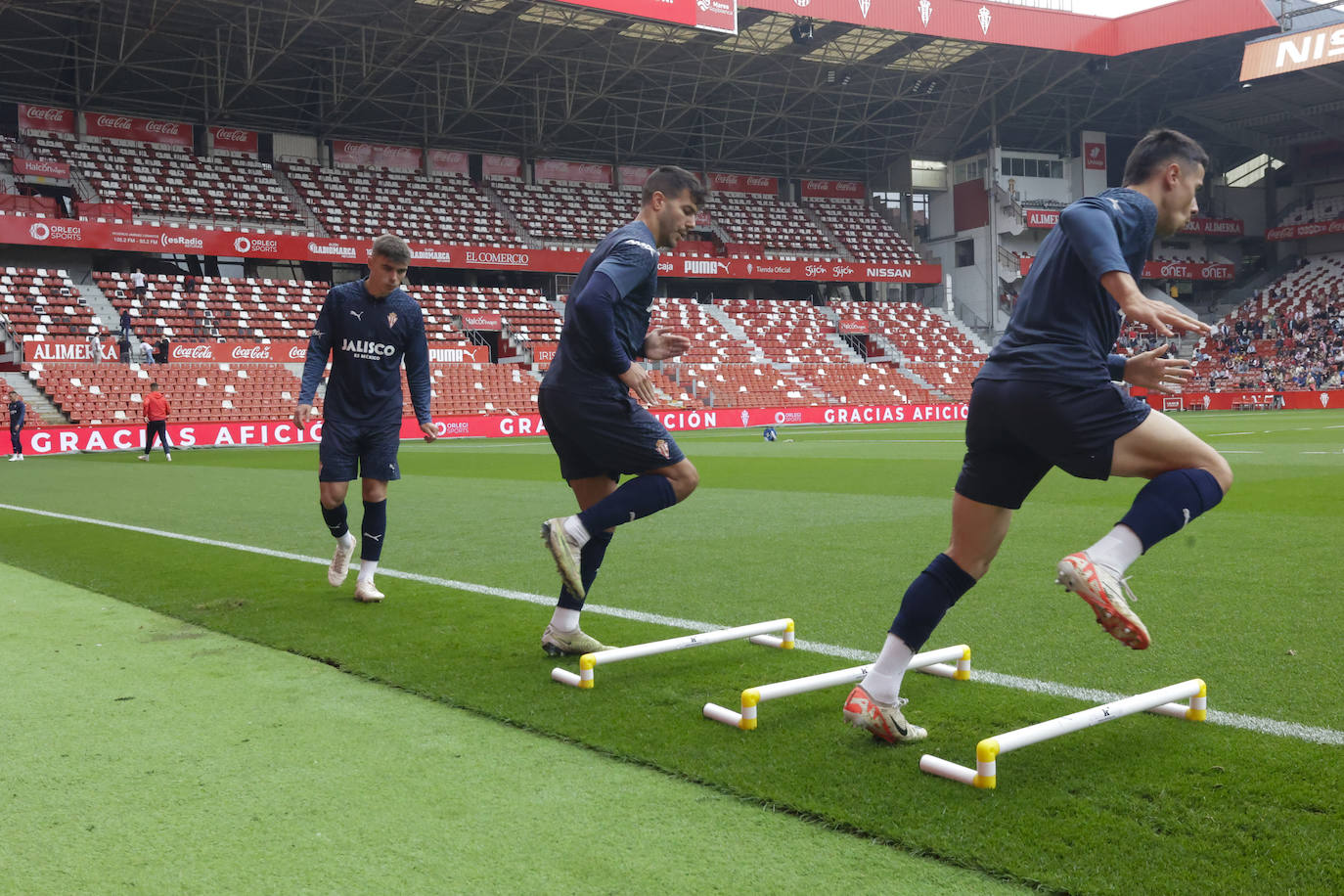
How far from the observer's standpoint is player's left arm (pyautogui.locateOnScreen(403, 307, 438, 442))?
6410mm

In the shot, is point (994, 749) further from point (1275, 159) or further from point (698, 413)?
point (1275, 159)

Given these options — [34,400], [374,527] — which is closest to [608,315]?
[374,527]

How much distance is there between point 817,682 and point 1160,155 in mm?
2077

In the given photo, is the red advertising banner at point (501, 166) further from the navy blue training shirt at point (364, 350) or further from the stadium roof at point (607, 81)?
the navy blue training shirt at point (364, 350)

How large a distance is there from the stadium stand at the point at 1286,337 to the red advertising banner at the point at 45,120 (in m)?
47.3

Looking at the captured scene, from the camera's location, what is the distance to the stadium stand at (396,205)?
4212cm

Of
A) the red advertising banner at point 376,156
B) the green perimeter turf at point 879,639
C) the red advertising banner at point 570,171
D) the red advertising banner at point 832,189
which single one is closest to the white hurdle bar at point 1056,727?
the green perimeter turf at point 879,639

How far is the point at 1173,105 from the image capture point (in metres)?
52.5

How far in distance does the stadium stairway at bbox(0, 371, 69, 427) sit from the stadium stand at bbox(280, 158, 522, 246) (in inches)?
549

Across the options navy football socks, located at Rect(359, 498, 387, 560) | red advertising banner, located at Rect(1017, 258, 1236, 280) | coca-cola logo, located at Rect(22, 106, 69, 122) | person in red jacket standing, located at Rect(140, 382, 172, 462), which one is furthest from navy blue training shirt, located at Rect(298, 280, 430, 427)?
red advertising banner, located at Rect(1017, 258, 1236, 280)

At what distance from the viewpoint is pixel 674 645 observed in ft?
14.4

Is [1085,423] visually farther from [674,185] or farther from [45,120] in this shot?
[45,120]

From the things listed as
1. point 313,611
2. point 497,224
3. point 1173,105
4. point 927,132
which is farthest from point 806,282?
point 313,611

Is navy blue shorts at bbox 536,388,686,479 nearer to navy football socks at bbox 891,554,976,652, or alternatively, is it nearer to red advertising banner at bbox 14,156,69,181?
navy football socks at bbox 891,554,976,652
